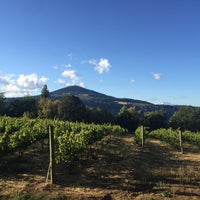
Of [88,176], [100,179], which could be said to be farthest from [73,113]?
[100,179]

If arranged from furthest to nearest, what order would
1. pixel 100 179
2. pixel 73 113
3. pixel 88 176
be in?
pixel 73 113
pixel 88 176
pixel 100 179

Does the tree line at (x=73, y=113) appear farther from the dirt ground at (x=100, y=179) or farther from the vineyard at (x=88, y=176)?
the dirt ground at (x=100, y=179)

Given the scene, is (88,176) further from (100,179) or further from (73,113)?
(73,113)

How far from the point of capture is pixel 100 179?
37.4 ft

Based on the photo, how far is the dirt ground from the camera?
941 cm

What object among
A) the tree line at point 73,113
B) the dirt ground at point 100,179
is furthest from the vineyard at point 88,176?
the tree line at point 73,113

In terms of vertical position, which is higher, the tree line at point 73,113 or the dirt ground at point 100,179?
the tree line at point 73,113

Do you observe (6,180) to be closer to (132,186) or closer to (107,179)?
(107,179)

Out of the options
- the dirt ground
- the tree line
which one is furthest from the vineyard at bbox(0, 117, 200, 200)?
the tree line

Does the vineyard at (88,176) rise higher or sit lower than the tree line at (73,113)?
lower

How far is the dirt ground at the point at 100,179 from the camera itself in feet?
30.9

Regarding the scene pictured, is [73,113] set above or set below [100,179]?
above

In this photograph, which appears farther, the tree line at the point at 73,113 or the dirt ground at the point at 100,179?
the tree line at the point at 73,113

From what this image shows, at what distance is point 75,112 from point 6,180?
181ft
